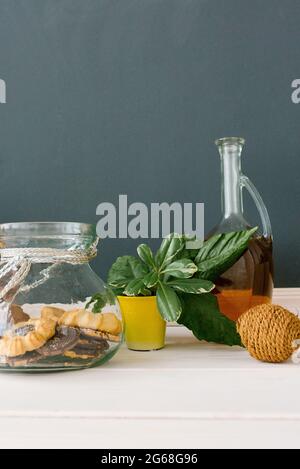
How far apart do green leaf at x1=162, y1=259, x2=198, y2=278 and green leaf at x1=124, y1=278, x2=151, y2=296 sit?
0.04m

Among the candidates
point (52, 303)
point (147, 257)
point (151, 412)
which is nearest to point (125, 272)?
point (147, 257)

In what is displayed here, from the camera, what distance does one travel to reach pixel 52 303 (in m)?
0.61

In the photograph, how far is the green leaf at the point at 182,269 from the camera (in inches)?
27.0

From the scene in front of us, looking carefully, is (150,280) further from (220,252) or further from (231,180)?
(231,180)

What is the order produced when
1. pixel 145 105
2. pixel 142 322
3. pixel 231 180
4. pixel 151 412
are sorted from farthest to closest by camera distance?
1. pixel 145 105
2. pixel 231 180
3. pixel 142 322
4. pixel 151 412

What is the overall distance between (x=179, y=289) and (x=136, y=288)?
6 cm

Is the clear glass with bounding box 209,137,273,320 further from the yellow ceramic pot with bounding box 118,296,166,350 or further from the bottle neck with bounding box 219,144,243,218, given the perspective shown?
the yellow ceramic pot with bounding box 118,296,166,350

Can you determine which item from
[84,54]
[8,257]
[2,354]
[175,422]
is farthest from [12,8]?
[175,422]

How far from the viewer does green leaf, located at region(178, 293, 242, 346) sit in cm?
70

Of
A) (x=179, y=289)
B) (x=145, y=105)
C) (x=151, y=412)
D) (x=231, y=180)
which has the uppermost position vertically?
(x=145, y=105)

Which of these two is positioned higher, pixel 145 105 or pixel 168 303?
pixel 145 105

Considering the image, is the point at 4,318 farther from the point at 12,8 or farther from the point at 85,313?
the point at 12,8

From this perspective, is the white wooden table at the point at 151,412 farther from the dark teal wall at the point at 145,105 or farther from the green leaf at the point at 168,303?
the dark teal wall at the point at 145,105
